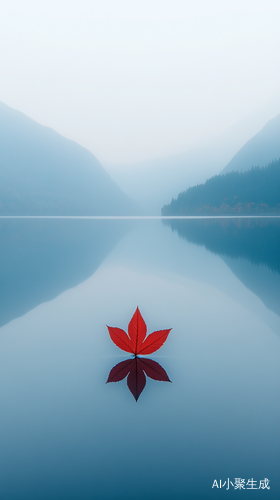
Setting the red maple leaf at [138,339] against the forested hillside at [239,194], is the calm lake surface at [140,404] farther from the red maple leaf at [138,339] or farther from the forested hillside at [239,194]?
the forested hillside at [239,194]

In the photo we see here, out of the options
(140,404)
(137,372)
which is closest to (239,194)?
(137,372)

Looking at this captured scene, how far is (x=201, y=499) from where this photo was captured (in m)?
1.13

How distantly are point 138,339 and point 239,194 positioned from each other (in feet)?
334

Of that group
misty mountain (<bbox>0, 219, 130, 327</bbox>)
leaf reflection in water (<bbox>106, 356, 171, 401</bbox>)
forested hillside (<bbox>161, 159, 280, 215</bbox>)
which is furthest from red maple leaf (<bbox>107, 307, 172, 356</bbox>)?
forested hillside (<bbox>161, 159, 280, 215</bbox>)

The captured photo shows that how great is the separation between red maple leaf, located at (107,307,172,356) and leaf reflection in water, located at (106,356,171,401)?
0.09 m

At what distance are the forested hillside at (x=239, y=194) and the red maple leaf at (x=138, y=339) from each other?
320 ft

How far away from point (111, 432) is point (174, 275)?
4289 millimetres

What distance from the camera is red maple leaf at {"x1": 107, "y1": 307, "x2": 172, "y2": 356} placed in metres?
1.97

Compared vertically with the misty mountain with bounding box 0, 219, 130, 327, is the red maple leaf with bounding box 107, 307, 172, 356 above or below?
below

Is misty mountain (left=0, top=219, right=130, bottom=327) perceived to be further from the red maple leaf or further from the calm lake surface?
the red maple leaf

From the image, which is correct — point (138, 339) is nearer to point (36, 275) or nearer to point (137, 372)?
point (137, 372)

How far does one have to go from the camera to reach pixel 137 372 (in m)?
1.92

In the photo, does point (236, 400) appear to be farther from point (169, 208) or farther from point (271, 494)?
point (169, 208)

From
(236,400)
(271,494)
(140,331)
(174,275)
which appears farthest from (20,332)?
(174,275)
